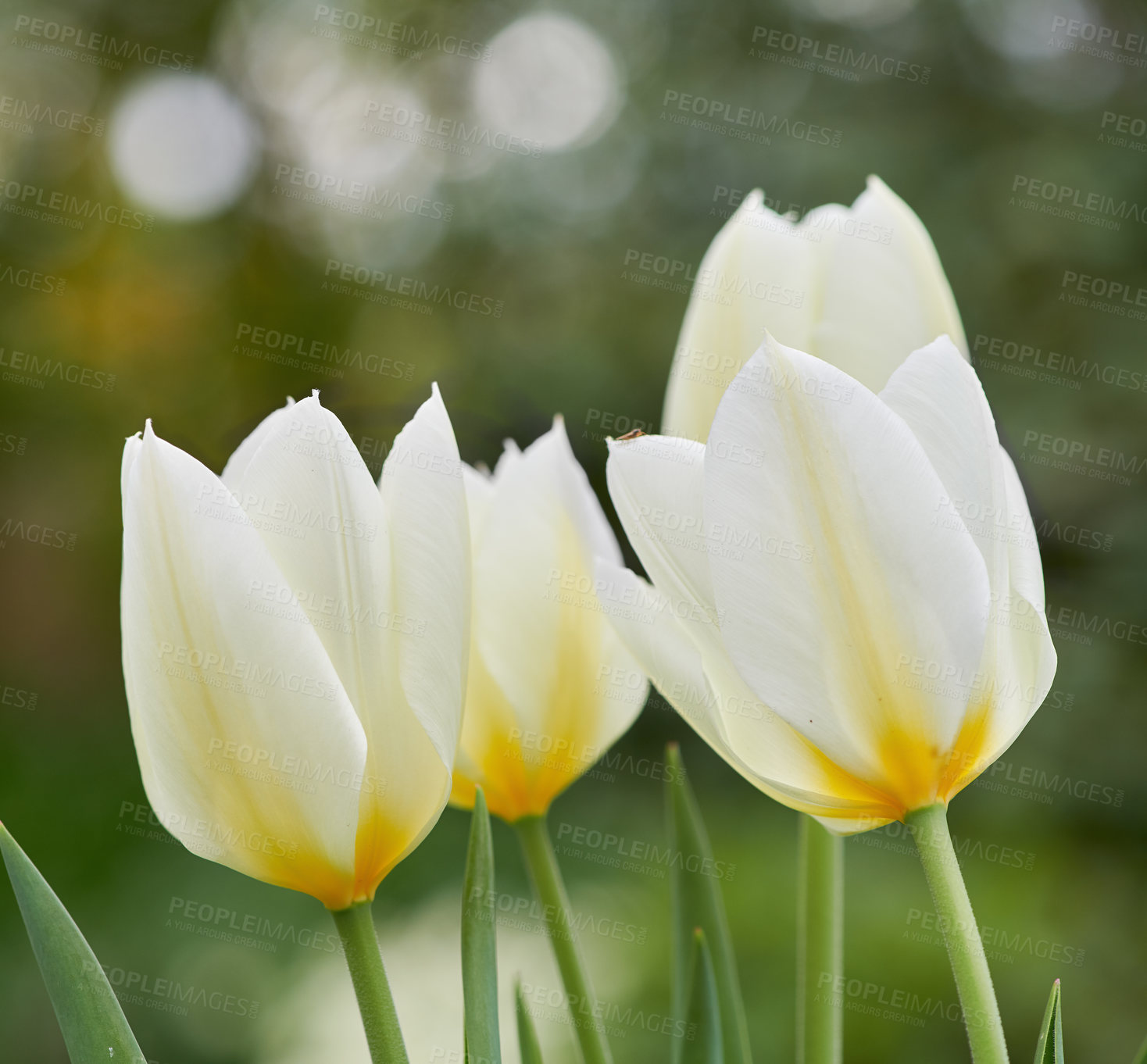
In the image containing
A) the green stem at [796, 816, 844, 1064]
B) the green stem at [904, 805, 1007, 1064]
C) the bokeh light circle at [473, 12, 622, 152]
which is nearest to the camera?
the green stem at [904, 805, 1007, 1064]

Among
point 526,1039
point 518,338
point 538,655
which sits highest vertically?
point 538,655

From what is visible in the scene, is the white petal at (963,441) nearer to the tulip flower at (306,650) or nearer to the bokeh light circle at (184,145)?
the tulip flower at (306,650)

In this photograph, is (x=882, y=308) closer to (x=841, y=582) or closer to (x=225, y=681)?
(x=841, y=582)

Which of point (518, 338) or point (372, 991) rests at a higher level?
point (372, 991)

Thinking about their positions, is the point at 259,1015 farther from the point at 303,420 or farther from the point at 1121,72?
the point at 1121,72

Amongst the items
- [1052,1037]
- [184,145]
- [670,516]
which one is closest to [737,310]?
[670,516]

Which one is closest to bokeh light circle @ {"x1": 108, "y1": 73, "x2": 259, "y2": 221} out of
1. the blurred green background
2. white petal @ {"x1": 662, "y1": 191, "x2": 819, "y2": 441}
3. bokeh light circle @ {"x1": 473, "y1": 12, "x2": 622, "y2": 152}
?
the blurred green background

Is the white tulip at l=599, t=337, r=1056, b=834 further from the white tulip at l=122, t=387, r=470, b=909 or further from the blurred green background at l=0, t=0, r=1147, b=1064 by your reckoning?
the blurred green background at l=0, t=0, r=1147, b=1064
